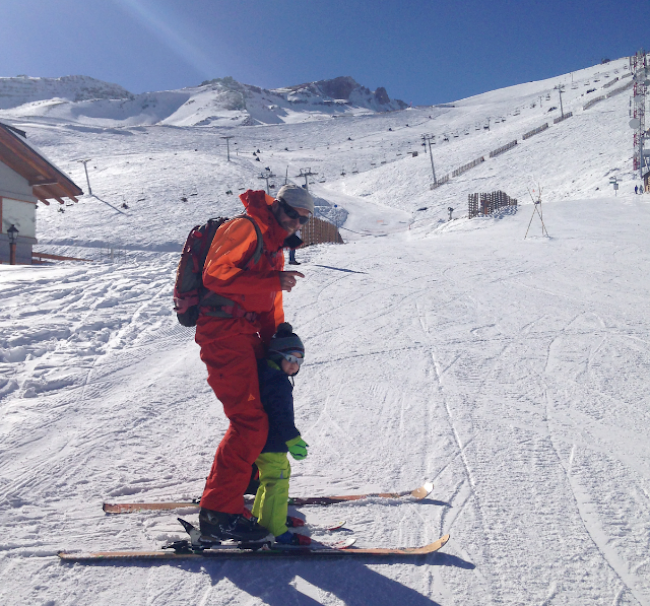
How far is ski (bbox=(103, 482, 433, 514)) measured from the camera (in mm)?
2439

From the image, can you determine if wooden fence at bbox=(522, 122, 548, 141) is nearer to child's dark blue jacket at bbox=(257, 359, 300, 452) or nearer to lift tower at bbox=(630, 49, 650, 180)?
lift tower at bbox=(630, 49, 650, 180)

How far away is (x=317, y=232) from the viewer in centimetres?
2036

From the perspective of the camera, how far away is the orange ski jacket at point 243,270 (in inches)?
83.7

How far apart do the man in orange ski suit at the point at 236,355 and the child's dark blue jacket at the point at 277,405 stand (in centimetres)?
5

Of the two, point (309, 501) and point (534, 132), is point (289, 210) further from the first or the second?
point (534, 132)

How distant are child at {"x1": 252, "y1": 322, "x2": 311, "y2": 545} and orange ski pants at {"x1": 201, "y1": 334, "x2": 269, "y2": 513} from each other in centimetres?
6

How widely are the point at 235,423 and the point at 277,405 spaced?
0.22m

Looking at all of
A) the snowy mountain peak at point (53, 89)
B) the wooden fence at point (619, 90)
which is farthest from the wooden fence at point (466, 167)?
the snowy mountain peak at point (53, 89)

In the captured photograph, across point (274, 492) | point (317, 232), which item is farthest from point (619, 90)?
point (274, 492)

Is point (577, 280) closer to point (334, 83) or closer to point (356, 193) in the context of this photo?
point (356, 193)

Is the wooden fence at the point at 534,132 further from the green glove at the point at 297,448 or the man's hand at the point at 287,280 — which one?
the green glove at the point at 297,448

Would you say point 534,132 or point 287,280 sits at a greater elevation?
point 534,132

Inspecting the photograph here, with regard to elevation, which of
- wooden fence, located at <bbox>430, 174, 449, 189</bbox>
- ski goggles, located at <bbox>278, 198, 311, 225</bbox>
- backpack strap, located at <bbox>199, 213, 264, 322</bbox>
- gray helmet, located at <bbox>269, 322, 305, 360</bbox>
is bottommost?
gray helmet, located at <bbox>269, 322, 305, 360</bbox>

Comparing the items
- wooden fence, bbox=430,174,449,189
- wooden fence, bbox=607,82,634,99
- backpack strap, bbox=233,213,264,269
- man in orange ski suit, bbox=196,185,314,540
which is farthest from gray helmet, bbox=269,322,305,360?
wooden fence, bbox=607,82,634,99
